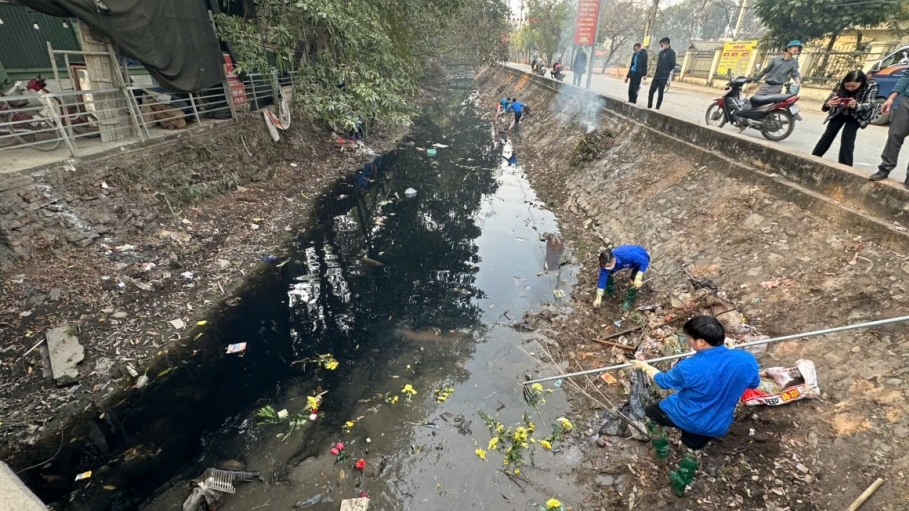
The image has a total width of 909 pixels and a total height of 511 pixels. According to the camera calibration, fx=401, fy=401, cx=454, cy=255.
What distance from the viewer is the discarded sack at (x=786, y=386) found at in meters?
3.18

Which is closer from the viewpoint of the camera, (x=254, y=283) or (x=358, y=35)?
(x=254, y=283)

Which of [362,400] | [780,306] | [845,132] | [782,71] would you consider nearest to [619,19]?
[782,71]

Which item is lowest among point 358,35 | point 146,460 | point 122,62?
point 146,460

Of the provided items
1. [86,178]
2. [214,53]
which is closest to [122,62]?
[214,53]

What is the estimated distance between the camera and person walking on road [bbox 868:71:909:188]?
3869 millimetres

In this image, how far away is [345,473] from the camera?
344cm

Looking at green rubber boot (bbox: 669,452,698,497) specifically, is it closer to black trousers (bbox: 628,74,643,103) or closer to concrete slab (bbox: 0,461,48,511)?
concrete slab (bbox: 0,461,48,511)

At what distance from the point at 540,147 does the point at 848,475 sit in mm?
11790

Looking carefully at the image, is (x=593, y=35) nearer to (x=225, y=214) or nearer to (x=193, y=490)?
(x=225, y=214)

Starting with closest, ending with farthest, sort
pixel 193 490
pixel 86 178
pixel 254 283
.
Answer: pixel 193 490 → pixel 86 178 → pixel 254 283

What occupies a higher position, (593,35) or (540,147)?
(593,35)

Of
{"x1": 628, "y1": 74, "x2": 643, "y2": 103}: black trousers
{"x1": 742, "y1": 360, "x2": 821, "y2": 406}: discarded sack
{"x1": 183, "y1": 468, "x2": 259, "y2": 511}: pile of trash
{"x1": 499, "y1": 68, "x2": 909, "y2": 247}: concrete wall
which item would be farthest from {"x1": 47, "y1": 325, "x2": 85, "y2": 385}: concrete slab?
{"x1": 628, "y1": 74, "x2": 643, "y2": 103}: black trousers

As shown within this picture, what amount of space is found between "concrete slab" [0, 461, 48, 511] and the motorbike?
9.34 m

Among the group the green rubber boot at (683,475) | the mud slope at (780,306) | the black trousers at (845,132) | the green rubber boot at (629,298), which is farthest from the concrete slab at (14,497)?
the black trousers at (845,132)
